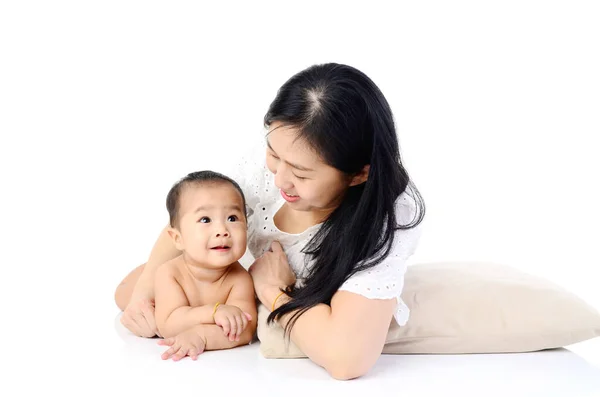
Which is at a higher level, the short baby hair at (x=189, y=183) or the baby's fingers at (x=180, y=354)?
the short baby hair at (x=189, y=183)

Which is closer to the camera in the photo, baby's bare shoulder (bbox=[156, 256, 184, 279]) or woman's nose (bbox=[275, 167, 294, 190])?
woman's nose (bbox=[275, 167, 294, 190])

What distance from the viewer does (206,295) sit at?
9.18 ft

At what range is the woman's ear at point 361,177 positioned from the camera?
2.58 metres

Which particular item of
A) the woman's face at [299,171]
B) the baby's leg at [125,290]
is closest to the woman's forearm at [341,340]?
the woman's face at [299,171]

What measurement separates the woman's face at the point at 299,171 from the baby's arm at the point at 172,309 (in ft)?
1.50

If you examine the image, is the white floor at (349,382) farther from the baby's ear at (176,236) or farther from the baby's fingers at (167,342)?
the baby's ear at (176,236)

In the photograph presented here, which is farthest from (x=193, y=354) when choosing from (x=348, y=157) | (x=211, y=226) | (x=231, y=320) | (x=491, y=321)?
(x=491, y=321)

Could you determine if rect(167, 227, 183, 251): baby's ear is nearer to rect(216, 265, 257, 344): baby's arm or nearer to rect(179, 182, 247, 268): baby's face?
rect(179, 182, 247, 268): baby's face

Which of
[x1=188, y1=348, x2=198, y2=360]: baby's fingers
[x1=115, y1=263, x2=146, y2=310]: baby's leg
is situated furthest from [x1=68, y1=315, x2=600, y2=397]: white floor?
[x1=115, y1=263, x2=146, y2=310]: baby's leg

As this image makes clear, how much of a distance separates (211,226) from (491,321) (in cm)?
94

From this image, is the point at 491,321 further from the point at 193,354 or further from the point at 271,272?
the point at 193,354

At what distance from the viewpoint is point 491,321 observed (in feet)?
9.12

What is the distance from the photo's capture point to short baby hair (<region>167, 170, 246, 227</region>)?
2773 millimetres

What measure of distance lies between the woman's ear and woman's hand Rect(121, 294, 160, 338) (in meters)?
0.80
